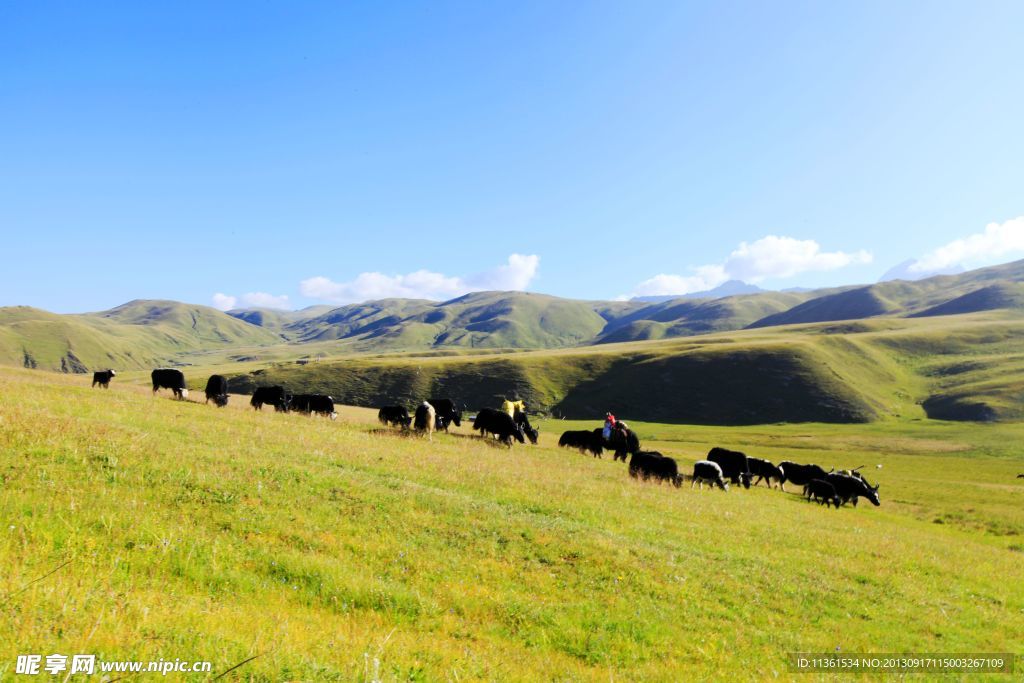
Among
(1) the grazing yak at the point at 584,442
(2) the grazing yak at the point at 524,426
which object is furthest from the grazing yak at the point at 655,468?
(2) the grazing yak at the point at 524,426

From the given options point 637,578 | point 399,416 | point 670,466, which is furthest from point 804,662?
point 399,416

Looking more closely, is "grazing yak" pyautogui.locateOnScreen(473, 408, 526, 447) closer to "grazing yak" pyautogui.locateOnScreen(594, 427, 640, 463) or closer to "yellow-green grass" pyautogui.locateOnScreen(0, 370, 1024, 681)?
"grazing yak" pyautogui.locateOnScreen(594, 427, 640, 463)

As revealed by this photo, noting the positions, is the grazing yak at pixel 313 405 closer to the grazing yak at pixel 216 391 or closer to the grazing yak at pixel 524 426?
the grazing yak at pixel 216 391

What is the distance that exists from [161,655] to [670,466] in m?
24.7

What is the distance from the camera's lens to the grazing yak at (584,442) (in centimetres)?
3641

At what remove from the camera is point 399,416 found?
3288 centimetres

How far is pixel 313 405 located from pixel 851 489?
35867mm

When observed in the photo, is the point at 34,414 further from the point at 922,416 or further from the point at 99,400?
the point at 922,416

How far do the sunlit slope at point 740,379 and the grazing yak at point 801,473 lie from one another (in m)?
73.8

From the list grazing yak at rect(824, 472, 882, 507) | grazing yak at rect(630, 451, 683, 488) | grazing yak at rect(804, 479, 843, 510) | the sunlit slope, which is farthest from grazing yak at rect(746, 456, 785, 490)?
the sunlit slope

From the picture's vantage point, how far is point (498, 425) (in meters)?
33.1

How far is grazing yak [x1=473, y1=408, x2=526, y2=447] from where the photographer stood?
107ft

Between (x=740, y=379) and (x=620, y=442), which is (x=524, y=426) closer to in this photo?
(x=620, y=442)

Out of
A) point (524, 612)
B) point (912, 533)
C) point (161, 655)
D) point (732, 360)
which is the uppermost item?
point (732, 360)
